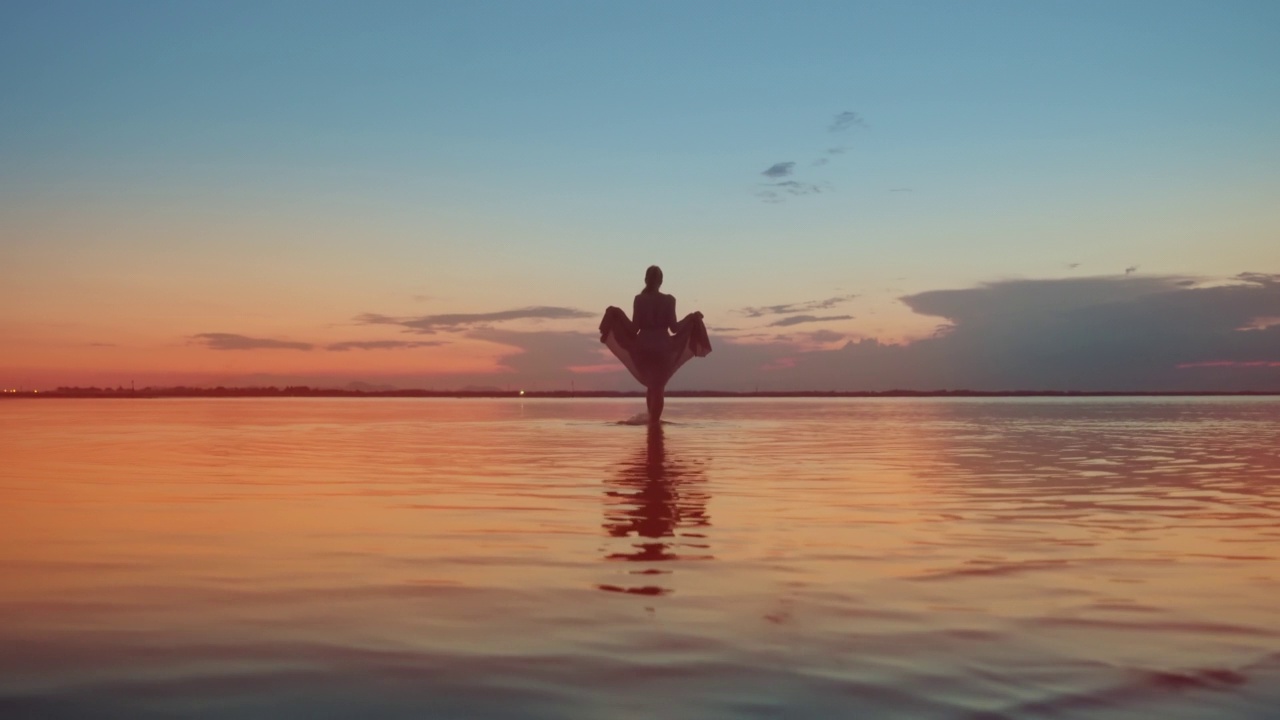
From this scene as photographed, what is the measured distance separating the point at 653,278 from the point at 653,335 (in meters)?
2.13

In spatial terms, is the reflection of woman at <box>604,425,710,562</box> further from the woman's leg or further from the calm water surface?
the woman's leg

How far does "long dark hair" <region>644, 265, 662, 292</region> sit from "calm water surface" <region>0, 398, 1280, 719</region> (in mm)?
23306

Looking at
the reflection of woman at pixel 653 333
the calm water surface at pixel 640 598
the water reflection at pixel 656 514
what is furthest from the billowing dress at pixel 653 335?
the calm water surface at pixel 640 598

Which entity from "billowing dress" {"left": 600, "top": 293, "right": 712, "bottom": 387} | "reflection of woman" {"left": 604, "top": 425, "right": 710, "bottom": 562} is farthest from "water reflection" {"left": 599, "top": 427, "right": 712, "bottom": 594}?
"billowing dress" {"left": 600, "top": 293, "right": 712, "bottom": 387}

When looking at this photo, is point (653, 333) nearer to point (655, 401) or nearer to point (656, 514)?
point (655, 401)

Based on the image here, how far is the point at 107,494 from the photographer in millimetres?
13367

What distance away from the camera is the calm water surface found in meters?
4.38

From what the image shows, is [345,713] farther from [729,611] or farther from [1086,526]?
[1086,526]

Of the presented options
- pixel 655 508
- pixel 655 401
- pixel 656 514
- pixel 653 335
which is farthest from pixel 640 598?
pixel 655 401

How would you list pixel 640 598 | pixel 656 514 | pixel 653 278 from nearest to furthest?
1. pixel 640 598
2. pixel 656 514
3. pixel 653 278

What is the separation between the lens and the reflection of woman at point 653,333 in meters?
38.0

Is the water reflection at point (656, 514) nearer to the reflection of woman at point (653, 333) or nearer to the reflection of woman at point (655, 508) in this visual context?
the reflection of woman at point (655, 508)

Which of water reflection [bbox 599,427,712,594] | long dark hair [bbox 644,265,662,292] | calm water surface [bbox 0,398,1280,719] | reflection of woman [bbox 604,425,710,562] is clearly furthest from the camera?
long dark hair [bbox 644,265,662,292]

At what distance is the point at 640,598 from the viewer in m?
6.47
